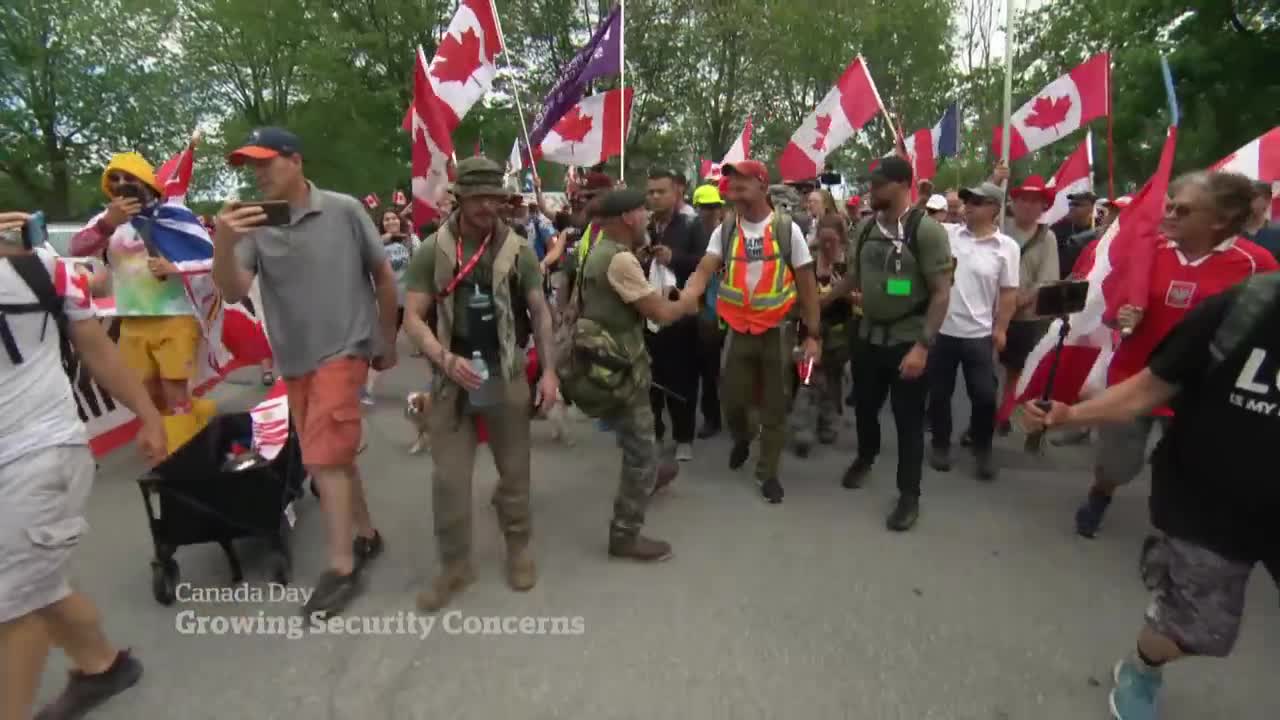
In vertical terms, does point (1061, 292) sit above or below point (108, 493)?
above

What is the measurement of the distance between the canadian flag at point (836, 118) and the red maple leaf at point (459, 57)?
3459mm

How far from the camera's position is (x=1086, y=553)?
3955 millimetres

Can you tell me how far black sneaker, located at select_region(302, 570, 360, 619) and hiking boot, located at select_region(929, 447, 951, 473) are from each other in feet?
12.3

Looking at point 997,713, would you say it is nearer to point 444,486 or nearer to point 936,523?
point 936,523

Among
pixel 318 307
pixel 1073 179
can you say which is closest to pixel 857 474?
pixel 318 307

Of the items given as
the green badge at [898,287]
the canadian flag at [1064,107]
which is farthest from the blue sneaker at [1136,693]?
the canadian flag at [1064,107]

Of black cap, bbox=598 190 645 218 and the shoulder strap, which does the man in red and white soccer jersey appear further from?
black cap, bbox=598 190 645 218

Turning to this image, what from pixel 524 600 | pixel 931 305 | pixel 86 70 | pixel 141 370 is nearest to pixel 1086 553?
pixel 931 305

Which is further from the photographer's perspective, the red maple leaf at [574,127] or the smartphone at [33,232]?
the red maple leaf at [574,127]

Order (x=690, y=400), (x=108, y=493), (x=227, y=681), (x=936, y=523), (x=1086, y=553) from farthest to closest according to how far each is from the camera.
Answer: (x=690, y=400), (x=108, y=493), (x=936, y=523), (x=1086, y=553), (x=227, y=681)

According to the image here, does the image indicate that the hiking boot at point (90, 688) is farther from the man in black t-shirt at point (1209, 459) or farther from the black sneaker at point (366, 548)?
the man in black t-shirt at point (1209, 459)

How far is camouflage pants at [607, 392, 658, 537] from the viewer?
3.83 m

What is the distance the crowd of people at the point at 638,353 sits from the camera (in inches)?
90.4

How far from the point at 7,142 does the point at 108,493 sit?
88.5 ft
